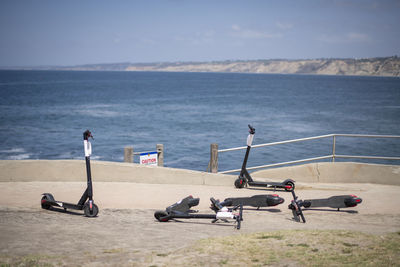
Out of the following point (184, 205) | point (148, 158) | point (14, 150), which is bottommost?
point (184, 205)

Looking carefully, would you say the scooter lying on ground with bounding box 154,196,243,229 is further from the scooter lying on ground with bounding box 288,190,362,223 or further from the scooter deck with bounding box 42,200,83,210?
the scooter deck with bounding box 42,200,83,210

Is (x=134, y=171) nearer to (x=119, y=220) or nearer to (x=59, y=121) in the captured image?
(x=119, y=220)

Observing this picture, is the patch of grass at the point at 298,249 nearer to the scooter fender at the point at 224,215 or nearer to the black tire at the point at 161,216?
the scooter fender at the point at 224,215

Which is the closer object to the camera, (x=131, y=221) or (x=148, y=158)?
(x=131, y=221)

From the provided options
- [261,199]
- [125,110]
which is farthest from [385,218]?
[125,110]

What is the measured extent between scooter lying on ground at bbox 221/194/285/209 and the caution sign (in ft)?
14.9

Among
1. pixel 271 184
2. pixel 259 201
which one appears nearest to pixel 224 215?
pixel 259 201

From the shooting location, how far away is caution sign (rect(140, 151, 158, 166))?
1162cm

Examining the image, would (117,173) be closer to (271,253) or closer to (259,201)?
(259,201)

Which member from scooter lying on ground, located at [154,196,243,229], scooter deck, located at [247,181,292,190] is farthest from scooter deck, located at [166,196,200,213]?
scooter deck, located at [247,181,292,190]

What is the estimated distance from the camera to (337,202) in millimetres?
7484

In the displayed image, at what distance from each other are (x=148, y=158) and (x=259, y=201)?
5000mm

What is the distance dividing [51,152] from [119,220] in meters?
29.8

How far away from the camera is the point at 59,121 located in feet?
177
